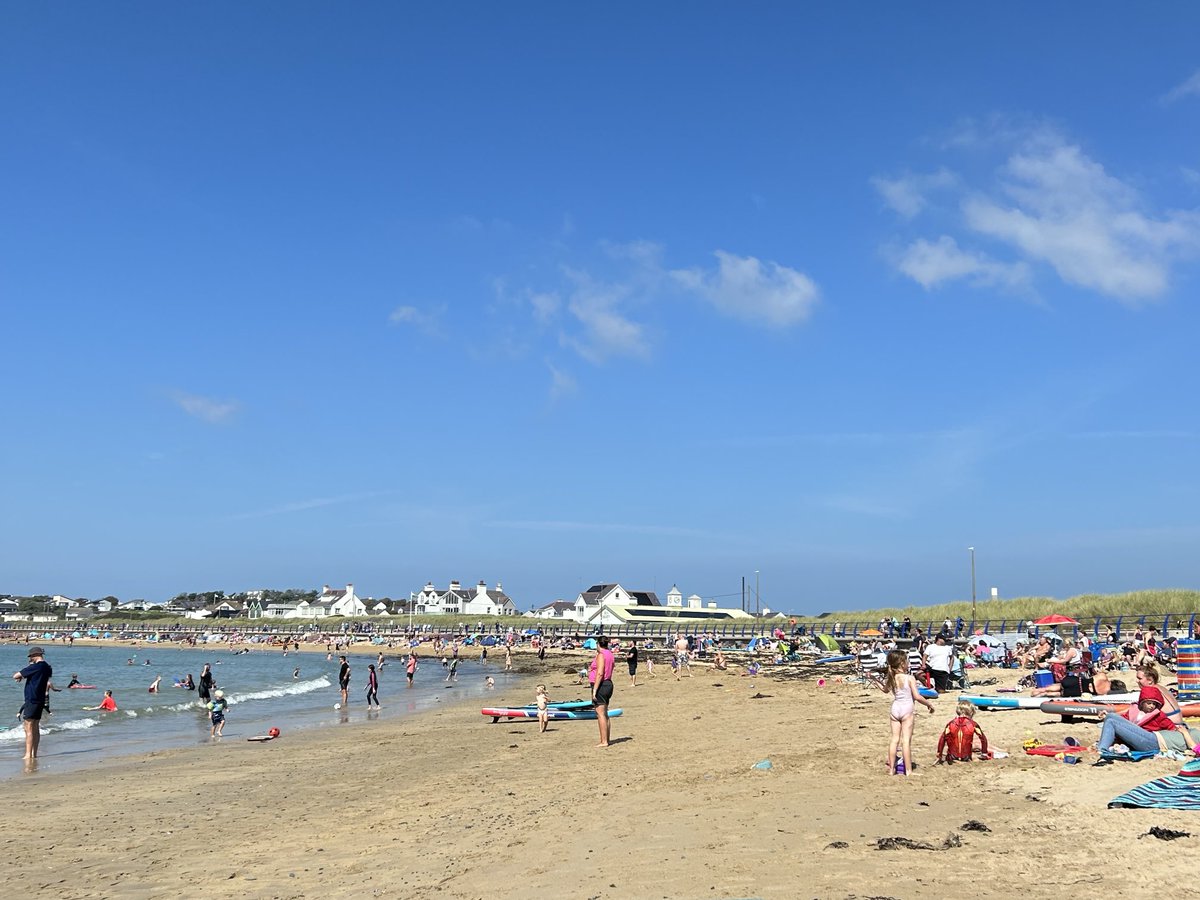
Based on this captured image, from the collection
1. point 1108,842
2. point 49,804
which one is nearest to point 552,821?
point 1108,842

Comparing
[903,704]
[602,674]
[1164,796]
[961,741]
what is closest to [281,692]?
[602,674]

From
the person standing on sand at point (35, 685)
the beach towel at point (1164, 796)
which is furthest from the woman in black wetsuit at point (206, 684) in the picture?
the beach towel at point (1164, 796)

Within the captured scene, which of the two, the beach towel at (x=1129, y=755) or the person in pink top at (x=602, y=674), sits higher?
the person in pink top at (x=602, y=674)

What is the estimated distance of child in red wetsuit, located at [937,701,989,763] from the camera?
10.9 meters

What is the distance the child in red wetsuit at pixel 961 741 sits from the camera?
35.8ft

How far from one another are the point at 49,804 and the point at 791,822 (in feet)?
33.4

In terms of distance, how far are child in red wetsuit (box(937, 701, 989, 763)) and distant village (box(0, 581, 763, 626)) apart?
3204 inches

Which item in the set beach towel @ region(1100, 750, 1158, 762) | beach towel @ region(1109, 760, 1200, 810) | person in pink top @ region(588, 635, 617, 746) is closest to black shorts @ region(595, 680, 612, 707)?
person in pink top @ region(588, 635, 617, 746)

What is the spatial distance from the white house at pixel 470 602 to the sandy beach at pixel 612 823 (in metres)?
118

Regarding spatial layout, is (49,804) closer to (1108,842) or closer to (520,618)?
(1108,842)

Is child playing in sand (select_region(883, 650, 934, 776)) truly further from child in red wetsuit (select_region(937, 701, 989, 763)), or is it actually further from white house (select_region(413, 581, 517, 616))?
white house (select_region(413, 581, 517, 616))

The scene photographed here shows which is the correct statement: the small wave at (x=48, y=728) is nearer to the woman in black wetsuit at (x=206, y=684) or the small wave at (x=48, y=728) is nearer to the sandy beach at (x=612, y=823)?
the woman in black wetsuit at (x=206, y=684)

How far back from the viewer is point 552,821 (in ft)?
29.7

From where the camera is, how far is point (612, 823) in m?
8.68
